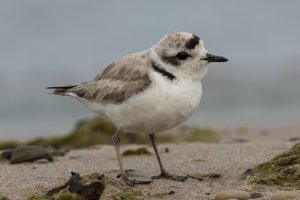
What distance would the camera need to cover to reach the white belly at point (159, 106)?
21.9 ft

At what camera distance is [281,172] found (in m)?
6.75

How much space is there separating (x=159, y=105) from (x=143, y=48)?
13.8 metres

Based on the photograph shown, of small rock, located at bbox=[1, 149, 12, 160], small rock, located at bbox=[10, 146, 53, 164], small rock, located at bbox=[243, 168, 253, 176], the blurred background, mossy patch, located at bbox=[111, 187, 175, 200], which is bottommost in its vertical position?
mossy patch, located at bbox=[111, 187, 175, 200]

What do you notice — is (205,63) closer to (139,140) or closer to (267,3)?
(139,140)

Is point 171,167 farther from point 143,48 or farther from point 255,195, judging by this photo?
point 143,48

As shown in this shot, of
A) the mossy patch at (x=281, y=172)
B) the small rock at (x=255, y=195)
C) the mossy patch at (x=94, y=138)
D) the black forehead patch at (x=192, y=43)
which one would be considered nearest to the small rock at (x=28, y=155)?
the mossy patch at (x=94, y=138)

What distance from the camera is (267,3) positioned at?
84.0ft

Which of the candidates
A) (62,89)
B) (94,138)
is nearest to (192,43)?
(62,89)

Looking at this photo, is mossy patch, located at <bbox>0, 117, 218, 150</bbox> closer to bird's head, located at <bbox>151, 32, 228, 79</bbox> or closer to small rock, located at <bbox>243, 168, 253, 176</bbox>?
small rock, located at <bbox>243, 168, 253, 176</bbox>

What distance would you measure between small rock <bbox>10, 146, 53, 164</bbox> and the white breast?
2.16 metres

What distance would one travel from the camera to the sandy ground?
662cm

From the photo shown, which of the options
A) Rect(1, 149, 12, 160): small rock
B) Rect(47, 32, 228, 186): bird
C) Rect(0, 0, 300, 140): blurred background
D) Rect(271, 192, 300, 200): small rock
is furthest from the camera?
Rect(0, 0, 300, 140): blurred background

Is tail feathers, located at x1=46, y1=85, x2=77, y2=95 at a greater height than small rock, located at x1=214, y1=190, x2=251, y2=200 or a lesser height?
greater

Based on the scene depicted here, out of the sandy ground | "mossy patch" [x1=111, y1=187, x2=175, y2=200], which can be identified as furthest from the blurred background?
"mossy patch" [x1=111, y1=187, x2=175, y2=200]
